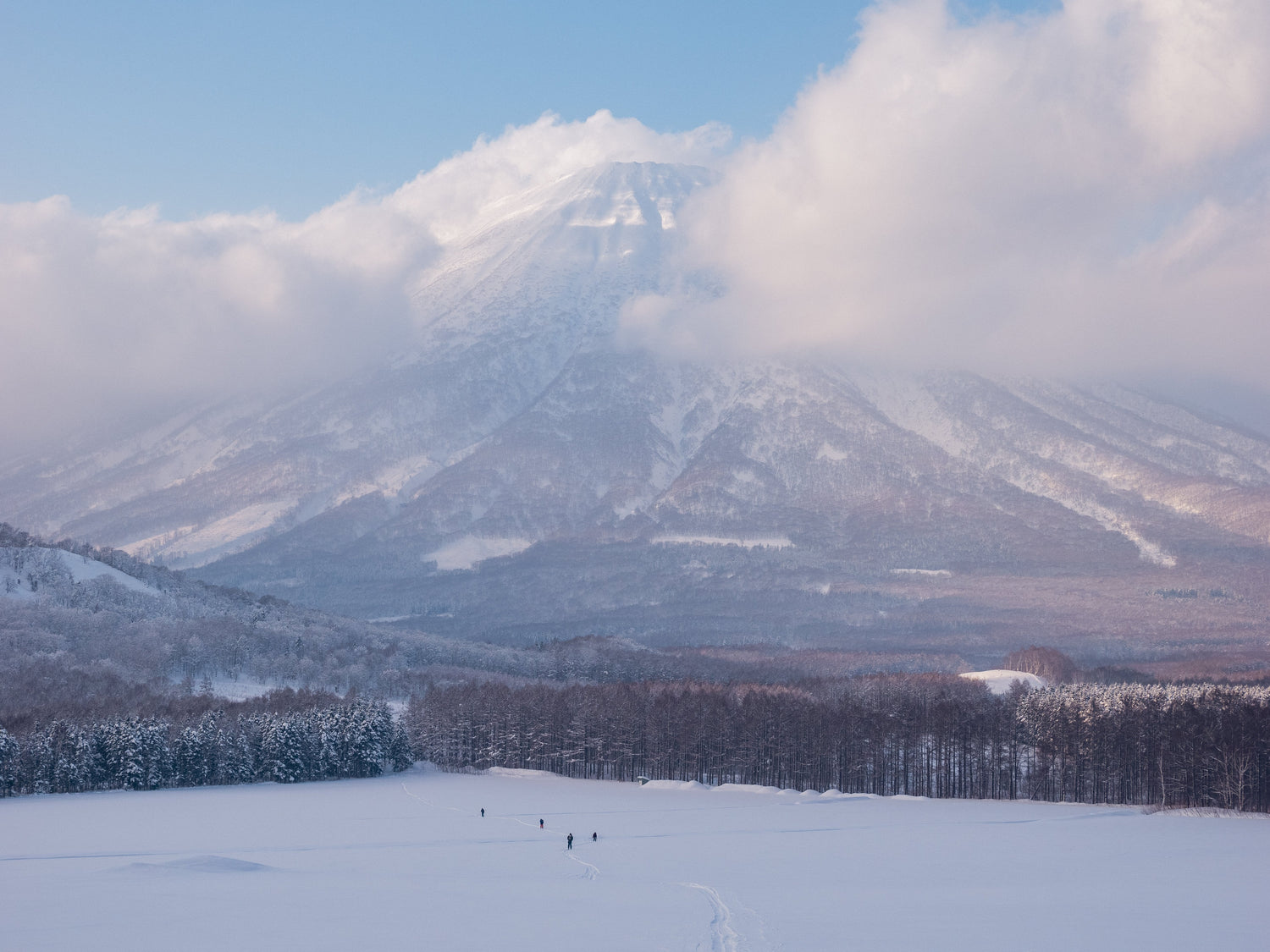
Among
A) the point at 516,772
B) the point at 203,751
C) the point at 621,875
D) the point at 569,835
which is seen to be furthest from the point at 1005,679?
the point at 621,875

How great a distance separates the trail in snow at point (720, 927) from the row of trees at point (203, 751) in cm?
6126

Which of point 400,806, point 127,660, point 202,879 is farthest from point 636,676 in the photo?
point 202,879

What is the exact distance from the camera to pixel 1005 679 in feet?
508

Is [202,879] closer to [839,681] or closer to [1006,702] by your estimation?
[1006,702]

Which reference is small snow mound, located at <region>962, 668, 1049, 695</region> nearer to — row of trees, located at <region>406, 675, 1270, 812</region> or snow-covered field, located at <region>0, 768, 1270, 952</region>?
row of trees, located at <region>406, 675, 1270, 812</region>

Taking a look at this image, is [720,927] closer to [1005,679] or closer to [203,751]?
[203,751]

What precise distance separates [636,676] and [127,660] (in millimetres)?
73828

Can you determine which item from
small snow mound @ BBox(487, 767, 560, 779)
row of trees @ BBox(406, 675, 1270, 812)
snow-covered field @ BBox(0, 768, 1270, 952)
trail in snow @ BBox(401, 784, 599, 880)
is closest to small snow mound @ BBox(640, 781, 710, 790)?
row of trees @ BBox(406, 675, 1270, 812)

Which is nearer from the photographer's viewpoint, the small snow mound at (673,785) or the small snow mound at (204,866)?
the small snow mound at (204,866)

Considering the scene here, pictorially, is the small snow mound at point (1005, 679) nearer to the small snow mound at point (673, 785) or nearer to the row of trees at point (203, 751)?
the small snow mound at point (673, 785)

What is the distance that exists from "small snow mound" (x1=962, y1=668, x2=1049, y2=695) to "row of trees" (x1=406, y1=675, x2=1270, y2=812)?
1366 inches

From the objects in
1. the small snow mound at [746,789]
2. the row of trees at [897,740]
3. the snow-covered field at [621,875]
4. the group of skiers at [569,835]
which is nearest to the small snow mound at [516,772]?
the row of trees at [897,740]

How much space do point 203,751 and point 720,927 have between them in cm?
6876

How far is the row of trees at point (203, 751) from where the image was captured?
84.8m
